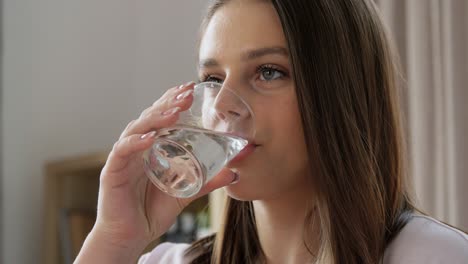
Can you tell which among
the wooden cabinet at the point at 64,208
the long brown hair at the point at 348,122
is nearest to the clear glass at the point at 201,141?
the long brown hair at the point at 348,122

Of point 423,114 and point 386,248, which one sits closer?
point 386,248

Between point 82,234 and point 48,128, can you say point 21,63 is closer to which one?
point 48,128

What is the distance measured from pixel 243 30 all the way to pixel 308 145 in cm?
19

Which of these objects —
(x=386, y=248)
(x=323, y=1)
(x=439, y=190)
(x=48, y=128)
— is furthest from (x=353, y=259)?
(x=48, y=128)

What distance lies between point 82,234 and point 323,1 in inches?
85.5

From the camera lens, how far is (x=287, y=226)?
3.83ft

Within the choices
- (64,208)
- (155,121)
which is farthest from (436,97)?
(64,208)

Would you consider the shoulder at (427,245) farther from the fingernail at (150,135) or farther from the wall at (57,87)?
the wall at (57,87)

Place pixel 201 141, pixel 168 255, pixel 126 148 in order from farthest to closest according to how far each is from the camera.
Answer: pixel 168 255, pixel 126 148, pixel 201 141

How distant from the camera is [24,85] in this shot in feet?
10.6

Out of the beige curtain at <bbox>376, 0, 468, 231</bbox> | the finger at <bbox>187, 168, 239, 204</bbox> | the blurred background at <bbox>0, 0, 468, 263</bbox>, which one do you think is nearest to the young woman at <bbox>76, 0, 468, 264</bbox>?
the finger at <bbox>187, 168, 239, 204</bbox>

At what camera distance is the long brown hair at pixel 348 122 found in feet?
3.44

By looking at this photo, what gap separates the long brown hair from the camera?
1.05 m

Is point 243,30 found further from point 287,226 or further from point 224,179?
point 287,226
